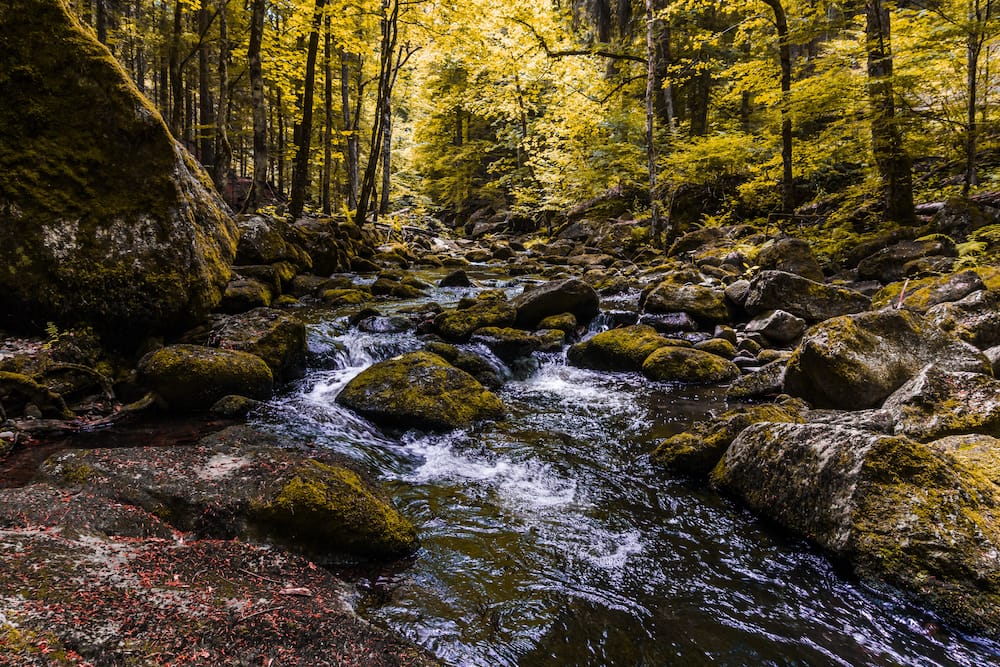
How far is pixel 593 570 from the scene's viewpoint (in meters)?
3.71

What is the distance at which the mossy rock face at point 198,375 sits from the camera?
5.64 m

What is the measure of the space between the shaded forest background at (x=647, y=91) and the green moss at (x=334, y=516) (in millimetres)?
11400

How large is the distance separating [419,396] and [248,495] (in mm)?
3102

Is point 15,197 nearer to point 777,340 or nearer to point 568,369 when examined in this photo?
point 568,369

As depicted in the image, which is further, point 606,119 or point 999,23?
point 606,119

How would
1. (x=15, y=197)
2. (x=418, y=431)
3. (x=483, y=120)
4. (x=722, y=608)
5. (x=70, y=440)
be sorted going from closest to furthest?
(x=722, y=608) < (x=70, y=440) < (x=15, y=197) < (x=418, y=431) < (x=483, y=120)

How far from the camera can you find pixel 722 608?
334cm

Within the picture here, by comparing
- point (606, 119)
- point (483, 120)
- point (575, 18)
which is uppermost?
point (575, 18)

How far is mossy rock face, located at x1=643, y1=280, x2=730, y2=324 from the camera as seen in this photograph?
1024cm

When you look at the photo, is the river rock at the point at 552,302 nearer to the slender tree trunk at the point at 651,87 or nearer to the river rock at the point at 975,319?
the river rock at the point at 975,319

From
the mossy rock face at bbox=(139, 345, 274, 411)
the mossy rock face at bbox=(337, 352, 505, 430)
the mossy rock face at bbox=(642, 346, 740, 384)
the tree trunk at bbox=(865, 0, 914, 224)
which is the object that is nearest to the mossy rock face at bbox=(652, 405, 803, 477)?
the mossy rock face at bbox=(337, 352, 505, 430)

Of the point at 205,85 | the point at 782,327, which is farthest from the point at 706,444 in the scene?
the point at 205,85

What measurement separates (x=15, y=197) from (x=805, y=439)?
863 centimetres

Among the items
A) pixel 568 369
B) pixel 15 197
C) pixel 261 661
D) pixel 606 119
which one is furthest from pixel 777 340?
pixel 606 119
